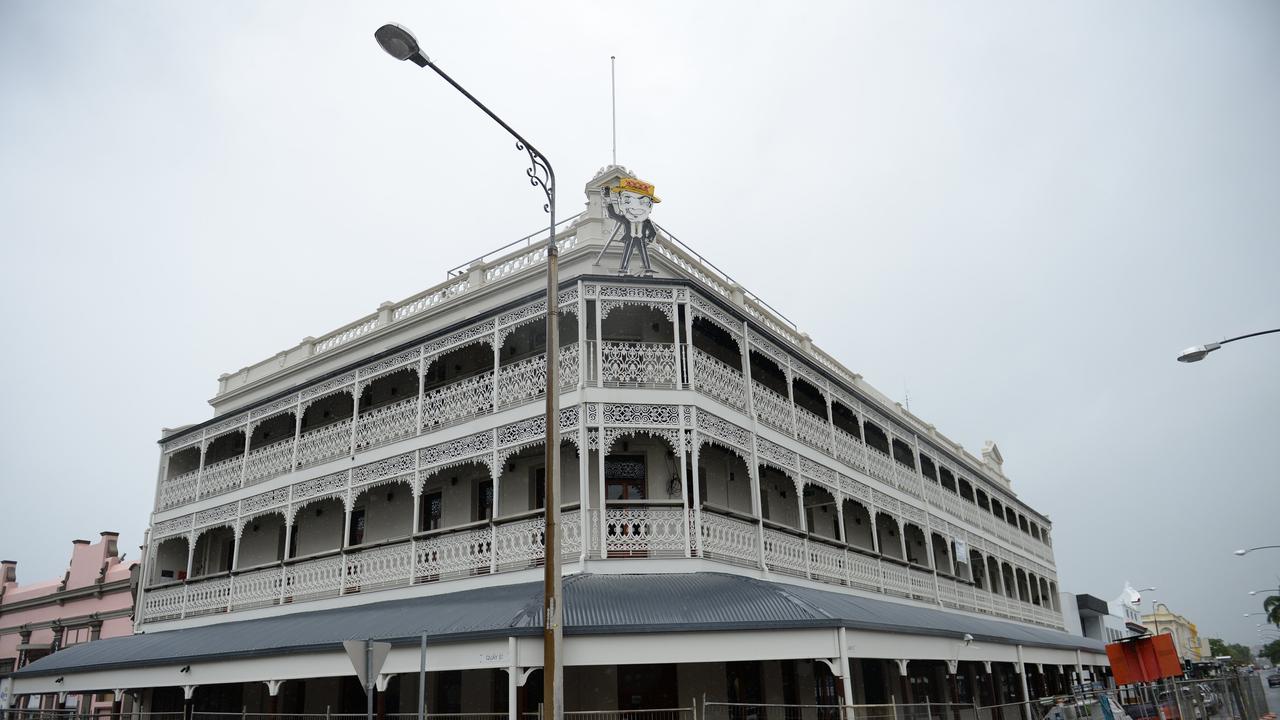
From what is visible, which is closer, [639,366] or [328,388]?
[639,366]

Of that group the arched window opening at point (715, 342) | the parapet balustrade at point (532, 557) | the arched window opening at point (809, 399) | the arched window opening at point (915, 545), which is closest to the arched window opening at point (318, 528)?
the parapet balustrade at point (532, 557)

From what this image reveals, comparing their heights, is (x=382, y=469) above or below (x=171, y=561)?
above

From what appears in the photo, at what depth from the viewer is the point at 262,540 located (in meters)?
25.3

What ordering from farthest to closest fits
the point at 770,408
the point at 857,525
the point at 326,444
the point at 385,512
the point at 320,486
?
the point at 857,525
the point at 385,512
the point at 326,444
the point at 320,486
the point at 770,408

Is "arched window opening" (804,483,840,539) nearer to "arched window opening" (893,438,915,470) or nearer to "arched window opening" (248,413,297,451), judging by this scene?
"arched window opening" (893,438,915,470)

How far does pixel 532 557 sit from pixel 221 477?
12.0 metres

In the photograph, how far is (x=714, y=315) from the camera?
18.3m

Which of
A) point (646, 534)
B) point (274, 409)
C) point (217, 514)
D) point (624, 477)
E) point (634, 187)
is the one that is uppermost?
point (634, 187)

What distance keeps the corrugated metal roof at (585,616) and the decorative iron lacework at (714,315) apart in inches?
202

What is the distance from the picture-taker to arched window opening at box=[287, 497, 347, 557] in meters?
23.6


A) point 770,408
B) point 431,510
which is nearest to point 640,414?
point 770,408

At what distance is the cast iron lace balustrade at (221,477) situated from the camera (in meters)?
24.0

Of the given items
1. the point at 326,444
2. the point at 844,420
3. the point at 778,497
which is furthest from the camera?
the point at 844,420

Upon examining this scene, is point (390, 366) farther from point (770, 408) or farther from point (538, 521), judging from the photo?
point (770, 408)
